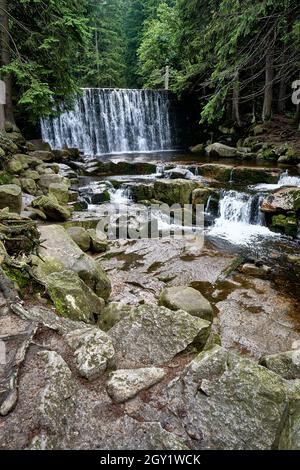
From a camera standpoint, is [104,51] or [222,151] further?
[104,51]

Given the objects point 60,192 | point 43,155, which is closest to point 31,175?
point 60,192

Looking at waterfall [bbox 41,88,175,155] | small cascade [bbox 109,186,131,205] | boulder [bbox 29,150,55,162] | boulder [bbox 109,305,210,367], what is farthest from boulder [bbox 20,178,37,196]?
waterfall [bbox 41,88,175,155]

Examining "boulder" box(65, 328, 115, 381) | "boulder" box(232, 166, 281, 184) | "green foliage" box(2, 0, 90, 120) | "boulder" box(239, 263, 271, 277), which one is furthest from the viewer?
"boulder" box(232, 166, 281, 184)

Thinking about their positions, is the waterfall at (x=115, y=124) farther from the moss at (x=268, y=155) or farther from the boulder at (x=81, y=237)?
the boulder at (x=81, y=237)

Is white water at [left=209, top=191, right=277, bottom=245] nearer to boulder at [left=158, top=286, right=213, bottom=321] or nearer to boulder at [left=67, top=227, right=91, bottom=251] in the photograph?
boulder at [left=67, top=227, right=91, bottom=251]

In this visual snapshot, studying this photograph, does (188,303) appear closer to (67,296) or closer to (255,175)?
(67,296)

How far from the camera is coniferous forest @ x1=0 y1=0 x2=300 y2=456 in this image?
186 centimetres

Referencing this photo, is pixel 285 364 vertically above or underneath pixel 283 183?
underneath

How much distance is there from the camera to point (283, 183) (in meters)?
10.7

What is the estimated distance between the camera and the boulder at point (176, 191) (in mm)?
10234

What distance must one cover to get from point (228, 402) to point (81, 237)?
5.27m

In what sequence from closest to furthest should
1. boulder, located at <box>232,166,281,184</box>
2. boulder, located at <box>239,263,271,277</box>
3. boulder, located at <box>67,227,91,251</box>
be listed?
boulder, located at <box>239,263,271,277</box> < boulder, located at <box>67,227,91,251</box> < boulder, located at <box>232,166,281,184</box>

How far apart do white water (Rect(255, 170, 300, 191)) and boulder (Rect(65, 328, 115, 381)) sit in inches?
353
